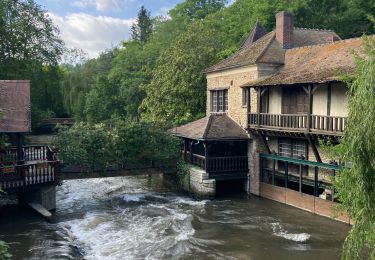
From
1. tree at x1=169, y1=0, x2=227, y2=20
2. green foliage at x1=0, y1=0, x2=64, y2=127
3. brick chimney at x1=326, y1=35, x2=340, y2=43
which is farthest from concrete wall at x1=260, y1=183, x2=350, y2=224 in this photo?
tree at x1=169, y1=0, x2=227, y2=20

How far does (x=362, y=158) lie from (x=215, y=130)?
49.6 ft

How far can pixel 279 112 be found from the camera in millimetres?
21578

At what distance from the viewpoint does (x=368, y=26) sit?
34.0m

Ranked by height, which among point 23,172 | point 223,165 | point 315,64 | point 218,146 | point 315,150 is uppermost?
point 315,64

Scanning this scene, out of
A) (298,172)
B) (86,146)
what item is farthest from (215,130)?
(86,146)

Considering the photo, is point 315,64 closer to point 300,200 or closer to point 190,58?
point 300,200

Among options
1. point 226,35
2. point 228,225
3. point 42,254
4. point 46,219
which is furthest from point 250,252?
point 226,35

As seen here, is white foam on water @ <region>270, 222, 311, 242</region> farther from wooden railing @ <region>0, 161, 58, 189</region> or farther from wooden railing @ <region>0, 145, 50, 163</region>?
wooden railing @ <region>0, 145, 50, 163</region>

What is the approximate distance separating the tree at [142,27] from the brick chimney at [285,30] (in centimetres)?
5476

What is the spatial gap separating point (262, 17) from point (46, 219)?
26.8 metres

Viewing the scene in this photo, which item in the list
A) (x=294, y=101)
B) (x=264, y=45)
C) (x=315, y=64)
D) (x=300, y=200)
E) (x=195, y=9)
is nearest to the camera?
(x=300, y=200)

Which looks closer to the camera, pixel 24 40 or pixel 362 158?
pixel 362 158

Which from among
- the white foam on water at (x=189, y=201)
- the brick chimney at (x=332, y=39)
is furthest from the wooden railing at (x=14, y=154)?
the brick chimney at (x=332, y=39)

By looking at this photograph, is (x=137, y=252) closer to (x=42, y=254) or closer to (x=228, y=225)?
(x=42, y=254)
